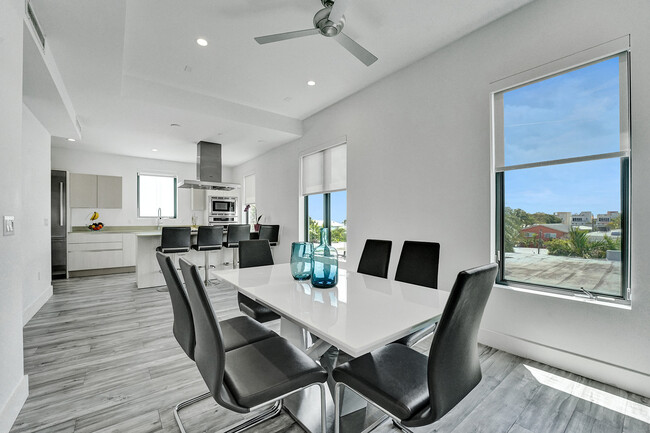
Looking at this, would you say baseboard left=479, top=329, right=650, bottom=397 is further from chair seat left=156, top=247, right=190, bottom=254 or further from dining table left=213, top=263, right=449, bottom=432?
chair seat left=156, top=247, right=190, bottom=254

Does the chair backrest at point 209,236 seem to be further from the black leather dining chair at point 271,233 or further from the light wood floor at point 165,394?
the light wood floor at point 165,394

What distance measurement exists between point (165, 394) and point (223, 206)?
232 inches

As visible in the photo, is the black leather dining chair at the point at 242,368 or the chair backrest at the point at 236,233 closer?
the black leather dining chair at the point at 242,368

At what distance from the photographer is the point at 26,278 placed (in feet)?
10.8

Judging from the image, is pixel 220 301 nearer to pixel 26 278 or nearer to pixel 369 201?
pixel 26 278

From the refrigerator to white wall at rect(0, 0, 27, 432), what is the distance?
4444 mm

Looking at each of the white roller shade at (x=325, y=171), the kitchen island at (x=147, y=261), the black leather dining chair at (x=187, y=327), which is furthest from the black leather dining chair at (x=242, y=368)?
the kitchen island at (x=147, y=261)

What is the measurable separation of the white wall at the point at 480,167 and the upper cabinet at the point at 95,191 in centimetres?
540

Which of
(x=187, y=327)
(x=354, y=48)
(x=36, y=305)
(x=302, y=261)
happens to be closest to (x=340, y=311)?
(x=302, y=261)

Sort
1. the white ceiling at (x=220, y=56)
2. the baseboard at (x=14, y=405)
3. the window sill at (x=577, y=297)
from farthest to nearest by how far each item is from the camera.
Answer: the white ceiling at (x=220, y=56)
the window sill at (x=577, y=297)
the baseboard at (x=14, y=405)

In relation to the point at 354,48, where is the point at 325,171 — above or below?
below

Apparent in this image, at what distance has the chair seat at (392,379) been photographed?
3.50 ft

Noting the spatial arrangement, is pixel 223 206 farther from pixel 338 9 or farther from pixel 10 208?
pixel 338 9

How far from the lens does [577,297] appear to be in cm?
215
